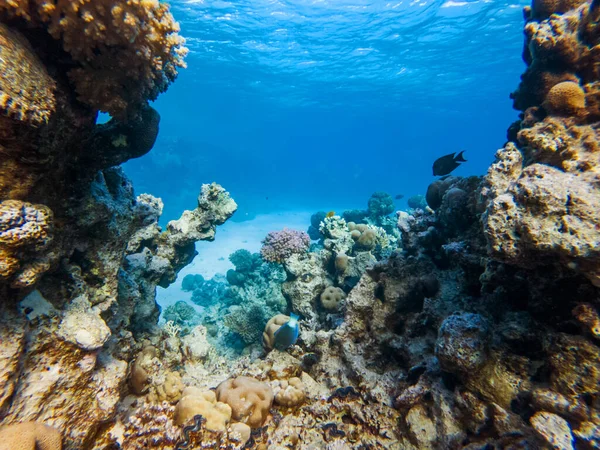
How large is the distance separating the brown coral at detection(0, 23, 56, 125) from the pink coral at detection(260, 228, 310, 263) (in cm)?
494

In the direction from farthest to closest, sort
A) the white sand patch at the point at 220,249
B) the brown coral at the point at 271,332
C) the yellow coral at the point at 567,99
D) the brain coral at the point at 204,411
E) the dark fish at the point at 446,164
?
the white sand patch at the point at 220,249 → the dark fish at the point at 446,164 → the brown coral at the point at 271,332 → the yellow coral at the point at 567,99 → the brain coral at the point at 204,411

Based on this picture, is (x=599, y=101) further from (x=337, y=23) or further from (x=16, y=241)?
(x=337, y=23)

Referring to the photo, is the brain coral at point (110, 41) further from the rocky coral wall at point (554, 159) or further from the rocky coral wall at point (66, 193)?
the rocky coral wall at point (554, 159)

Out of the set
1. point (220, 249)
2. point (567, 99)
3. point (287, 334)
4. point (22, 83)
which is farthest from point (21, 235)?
point (220, 249)

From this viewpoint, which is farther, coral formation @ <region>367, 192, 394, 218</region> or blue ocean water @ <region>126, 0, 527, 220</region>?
blue ocean water @ <region>126, 0, 527, 220</region>

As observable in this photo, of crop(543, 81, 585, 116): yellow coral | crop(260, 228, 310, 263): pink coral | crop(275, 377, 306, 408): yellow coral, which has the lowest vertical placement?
crop(275, 377, 306, 408): yellow coral

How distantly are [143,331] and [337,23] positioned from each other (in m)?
26.9

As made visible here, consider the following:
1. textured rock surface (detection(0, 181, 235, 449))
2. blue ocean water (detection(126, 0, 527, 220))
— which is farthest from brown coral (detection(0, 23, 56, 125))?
blue ocean water (detection(126, 0, 527, 220))

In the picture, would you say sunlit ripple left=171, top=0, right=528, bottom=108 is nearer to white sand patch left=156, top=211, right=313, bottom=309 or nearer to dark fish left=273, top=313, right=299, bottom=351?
white sand patch left=156, top=211, right=313, bottom=309

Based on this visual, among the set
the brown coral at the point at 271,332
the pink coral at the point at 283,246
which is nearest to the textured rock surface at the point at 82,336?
the brown coral at the point at 271,332

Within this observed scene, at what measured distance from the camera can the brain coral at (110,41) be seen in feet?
6.42

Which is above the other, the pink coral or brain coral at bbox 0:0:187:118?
the pink coral

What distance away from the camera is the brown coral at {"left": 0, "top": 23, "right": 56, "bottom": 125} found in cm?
160

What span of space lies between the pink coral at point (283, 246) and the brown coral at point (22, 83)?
494cm
